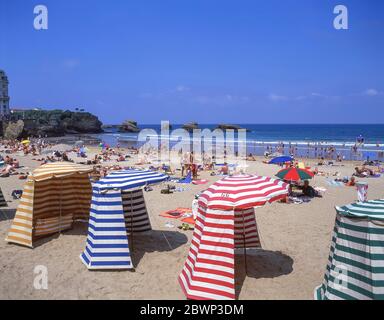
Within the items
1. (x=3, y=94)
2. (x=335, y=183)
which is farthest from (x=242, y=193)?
(x=3, y=94)

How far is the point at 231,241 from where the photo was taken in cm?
543

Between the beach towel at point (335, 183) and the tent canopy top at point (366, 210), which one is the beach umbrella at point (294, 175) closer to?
the beach towel at point (335, 183)

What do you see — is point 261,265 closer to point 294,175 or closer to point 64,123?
point 294,175

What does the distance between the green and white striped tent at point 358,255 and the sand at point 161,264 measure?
0.87 meters

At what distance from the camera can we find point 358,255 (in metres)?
4.39

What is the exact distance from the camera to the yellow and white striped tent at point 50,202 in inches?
301

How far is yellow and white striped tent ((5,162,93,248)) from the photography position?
7.65 m

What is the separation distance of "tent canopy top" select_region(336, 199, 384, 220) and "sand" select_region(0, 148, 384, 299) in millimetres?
1574

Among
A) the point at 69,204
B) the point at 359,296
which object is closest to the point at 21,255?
the point at 69,204

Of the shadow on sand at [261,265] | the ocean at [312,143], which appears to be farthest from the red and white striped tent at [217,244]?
the ocean at [312,143]

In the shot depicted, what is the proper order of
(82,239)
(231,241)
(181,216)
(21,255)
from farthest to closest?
(181,216) < (82,239) < (21,255) < (231,241)
